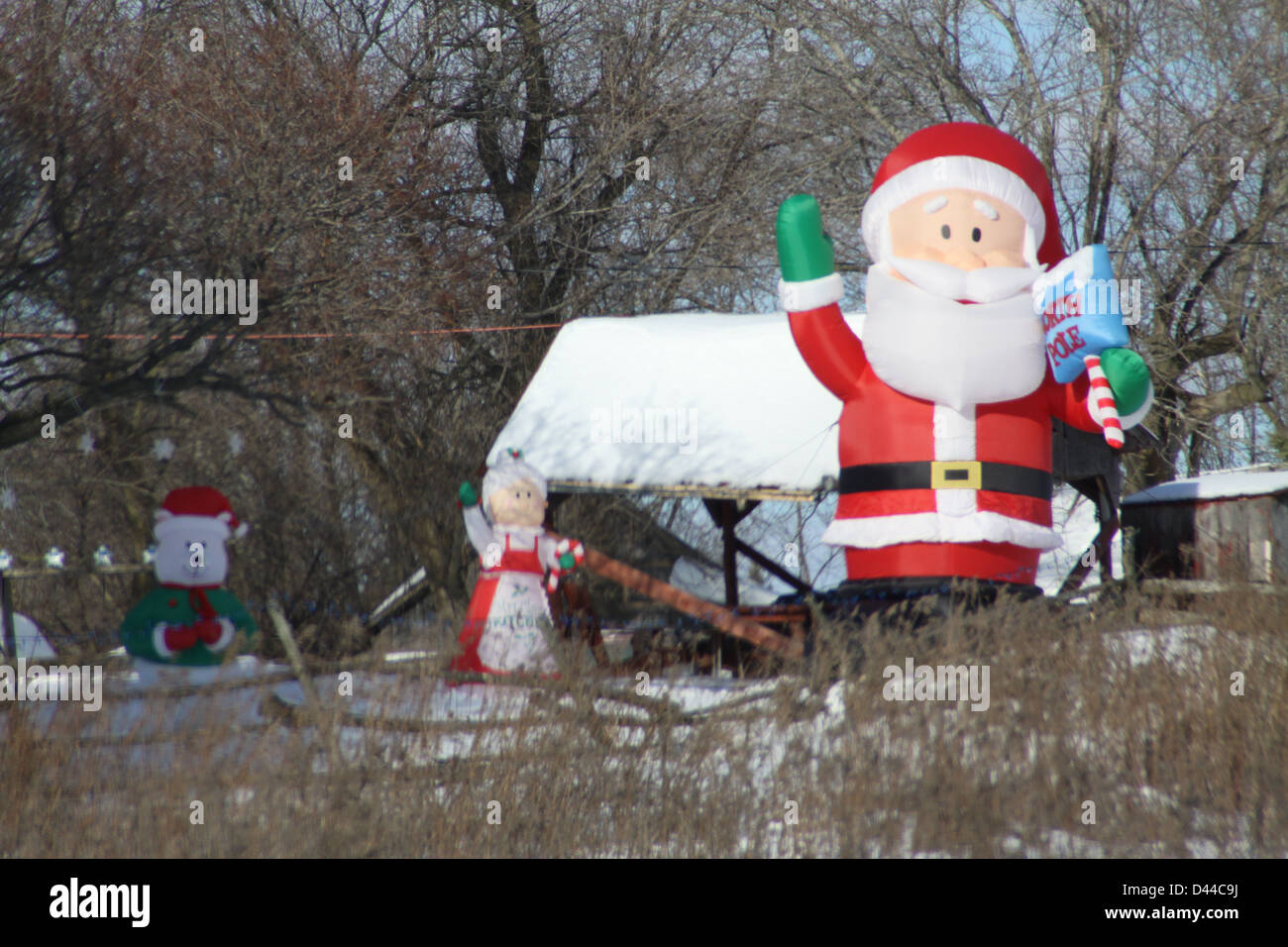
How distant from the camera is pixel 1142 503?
1178cm

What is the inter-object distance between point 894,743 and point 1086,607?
2.16 m

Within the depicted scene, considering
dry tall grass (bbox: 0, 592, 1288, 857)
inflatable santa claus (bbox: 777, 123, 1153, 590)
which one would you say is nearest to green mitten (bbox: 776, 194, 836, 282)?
inflatable santa claus (bbox: 777, 123, 1153, 590)

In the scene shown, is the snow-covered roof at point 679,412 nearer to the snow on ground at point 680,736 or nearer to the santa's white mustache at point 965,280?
the santa's white mustache at point 965,280

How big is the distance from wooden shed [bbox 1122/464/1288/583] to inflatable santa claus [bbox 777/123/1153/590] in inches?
100

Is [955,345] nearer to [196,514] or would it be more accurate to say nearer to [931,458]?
[931,458]

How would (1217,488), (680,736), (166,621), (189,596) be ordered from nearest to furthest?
1. (680,736)
2. (166,621)
3. (189,596)
4. (1217,488)

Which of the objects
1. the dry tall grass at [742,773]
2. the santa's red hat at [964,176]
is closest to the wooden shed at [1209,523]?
the santa's red hat at [964,176]

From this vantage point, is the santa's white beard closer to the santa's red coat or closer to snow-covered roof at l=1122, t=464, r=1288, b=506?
the santa's red coat

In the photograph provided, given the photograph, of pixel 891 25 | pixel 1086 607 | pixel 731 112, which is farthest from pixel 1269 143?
pixel 1086 607

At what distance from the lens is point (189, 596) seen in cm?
845

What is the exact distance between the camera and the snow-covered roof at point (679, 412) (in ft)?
29.2

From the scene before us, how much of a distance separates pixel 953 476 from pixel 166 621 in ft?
A: 16.3

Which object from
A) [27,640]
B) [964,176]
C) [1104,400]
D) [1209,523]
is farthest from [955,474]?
[27,640]
